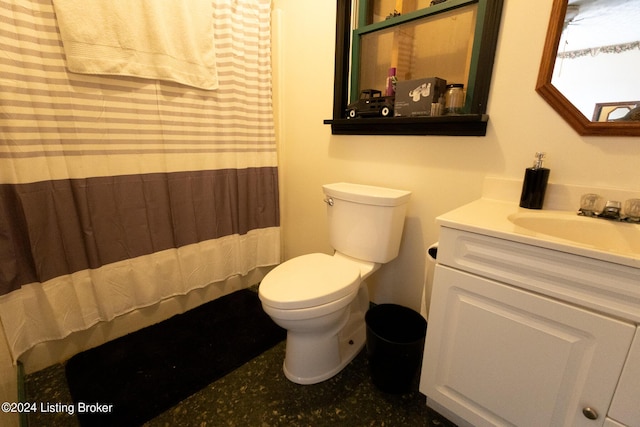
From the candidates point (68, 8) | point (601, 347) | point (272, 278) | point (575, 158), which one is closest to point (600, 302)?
point (601, 347)

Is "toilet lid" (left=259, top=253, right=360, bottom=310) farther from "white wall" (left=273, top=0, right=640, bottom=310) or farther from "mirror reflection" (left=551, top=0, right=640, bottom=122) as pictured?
"mirror reflection" (left=551, top=0, right=640, bottom=122)

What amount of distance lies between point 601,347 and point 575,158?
0.63 meters

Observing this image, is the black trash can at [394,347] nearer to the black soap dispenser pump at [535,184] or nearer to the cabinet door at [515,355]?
the cabinet door at [515,355]

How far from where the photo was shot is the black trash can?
1.10 m

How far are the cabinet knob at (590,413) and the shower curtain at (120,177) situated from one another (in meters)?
1.62

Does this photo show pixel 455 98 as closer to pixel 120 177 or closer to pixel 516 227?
pixel 516 227

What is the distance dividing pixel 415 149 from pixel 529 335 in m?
0.86

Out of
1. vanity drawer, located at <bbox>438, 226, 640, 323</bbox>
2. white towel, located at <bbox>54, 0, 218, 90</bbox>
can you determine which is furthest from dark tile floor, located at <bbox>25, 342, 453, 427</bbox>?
white towel, located at <bbox>54, 0, 218, 90</bbox>

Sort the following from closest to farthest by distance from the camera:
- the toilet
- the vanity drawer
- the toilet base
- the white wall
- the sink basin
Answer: the vanity drawer, the sink basin, the white wall, the toilet, the toilet base

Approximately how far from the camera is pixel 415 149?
1.34 meters

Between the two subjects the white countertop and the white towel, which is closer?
the white countertop

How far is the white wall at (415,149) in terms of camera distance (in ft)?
3.23

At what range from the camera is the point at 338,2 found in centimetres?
145

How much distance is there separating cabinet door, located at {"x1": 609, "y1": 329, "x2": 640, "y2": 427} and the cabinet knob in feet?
0.11
